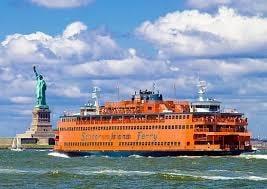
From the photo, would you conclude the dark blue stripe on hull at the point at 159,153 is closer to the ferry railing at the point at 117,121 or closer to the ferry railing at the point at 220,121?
the ferry railing at the point at 220,121

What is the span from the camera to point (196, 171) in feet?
347

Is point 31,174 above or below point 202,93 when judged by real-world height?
below

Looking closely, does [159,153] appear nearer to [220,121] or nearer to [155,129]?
[155,129]

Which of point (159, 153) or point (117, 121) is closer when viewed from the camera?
point (159, 153)

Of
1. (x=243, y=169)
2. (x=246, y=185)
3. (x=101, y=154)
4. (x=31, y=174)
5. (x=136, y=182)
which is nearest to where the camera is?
(x=246, y=185)

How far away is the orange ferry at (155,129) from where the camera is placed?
159750mm

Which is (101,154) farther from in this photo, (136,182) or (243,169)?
(136,182)

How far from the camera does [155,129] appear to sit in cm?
16612

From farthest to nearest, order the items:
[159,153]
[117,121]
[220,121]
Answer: [117,121] → [159,153] → [220,121]

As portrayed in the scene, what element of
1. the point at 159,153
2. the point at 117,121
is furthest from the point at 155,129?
the point at 117,121

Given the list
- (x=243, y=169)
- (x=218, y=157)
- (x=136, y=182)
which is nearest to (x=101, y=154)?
Result: (x=218, y=157)

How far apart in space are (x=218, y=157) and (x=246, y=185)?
7405 centimetres

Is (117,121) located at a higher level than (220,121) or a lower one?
higher

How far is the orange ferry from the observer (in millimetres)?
159750
